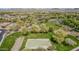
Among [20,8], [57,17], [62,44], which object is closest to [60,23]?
[57,17]

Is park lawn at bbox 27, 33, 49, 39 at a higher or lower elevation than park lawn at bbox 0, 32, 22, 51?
higher

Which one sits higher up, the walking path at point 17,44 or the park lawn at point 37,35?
the park lawn at point 37,35

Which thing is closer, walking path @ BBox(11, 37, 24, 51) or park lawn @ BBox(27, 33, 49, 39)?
walking path @ BBox(11, 37, 24, 51)

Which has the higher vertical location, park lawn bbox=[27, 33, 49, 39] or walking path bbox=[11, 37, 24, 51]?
park lawn bbox=[27, 33, 49, 39]

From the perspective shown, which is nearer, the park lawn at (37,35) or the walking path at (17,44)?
the walking path at (17,44)

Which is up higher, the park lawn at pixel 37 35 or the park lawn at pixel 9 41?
the park lawn at pixel 37 35
